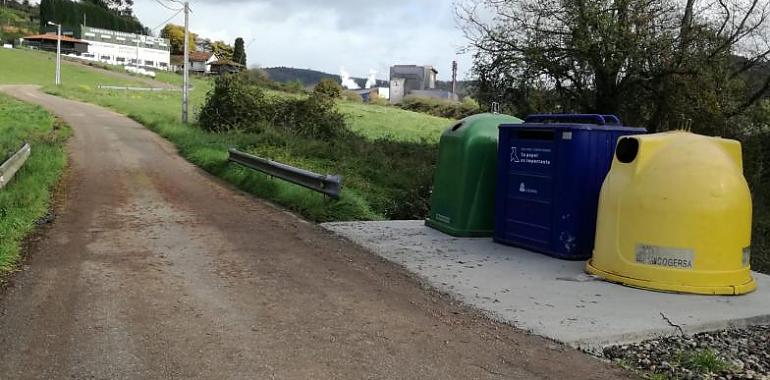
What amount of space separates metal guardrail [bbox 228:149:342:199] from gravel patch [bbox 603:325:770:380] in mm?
6360

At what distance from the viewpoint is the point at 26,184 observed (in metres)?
11.0

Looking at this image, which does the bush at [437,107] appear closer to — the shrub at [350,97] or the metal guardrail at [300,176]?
the shrub at [350,97]

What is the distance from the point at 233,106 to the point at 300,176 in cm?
1265

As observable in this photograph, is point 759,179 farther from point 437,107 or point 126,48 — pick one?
point 126,48

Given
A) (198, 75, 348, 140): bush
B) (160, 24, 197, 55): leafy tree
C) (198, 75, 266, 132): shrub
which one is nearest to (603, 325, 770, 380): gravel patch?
(198, 75, 348, 140): bush

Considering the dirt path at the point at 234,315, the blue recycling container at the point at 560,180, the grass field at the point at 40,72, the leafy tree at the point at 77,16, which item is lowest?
the dirt path at the point at 234,315

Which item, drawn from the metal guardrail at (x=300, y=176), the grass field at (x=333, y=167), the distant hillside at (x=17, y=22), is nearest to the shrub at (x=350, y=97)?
the grass field at (x=333, y=167)

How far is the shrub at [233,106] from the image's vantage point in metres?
23.1

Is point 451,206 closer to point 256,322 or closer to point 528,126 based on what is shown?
point 528,126

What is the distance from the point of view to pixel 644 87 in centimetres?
1628

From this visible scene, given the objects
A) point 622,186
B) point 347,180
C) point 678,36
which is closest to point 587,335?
point 622,186

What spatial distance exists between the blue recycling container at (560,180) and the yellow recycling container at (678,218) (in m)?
0.78

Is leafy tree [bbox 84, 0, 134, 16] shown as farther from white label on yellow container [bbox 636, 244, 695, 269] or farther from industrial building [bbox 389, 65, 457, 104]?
white label on yellow container [bbox 636, 244, 695, 269]

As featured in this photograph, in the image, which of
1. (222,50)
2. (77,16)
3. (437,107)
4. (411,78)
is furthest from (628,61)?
(77,16)
